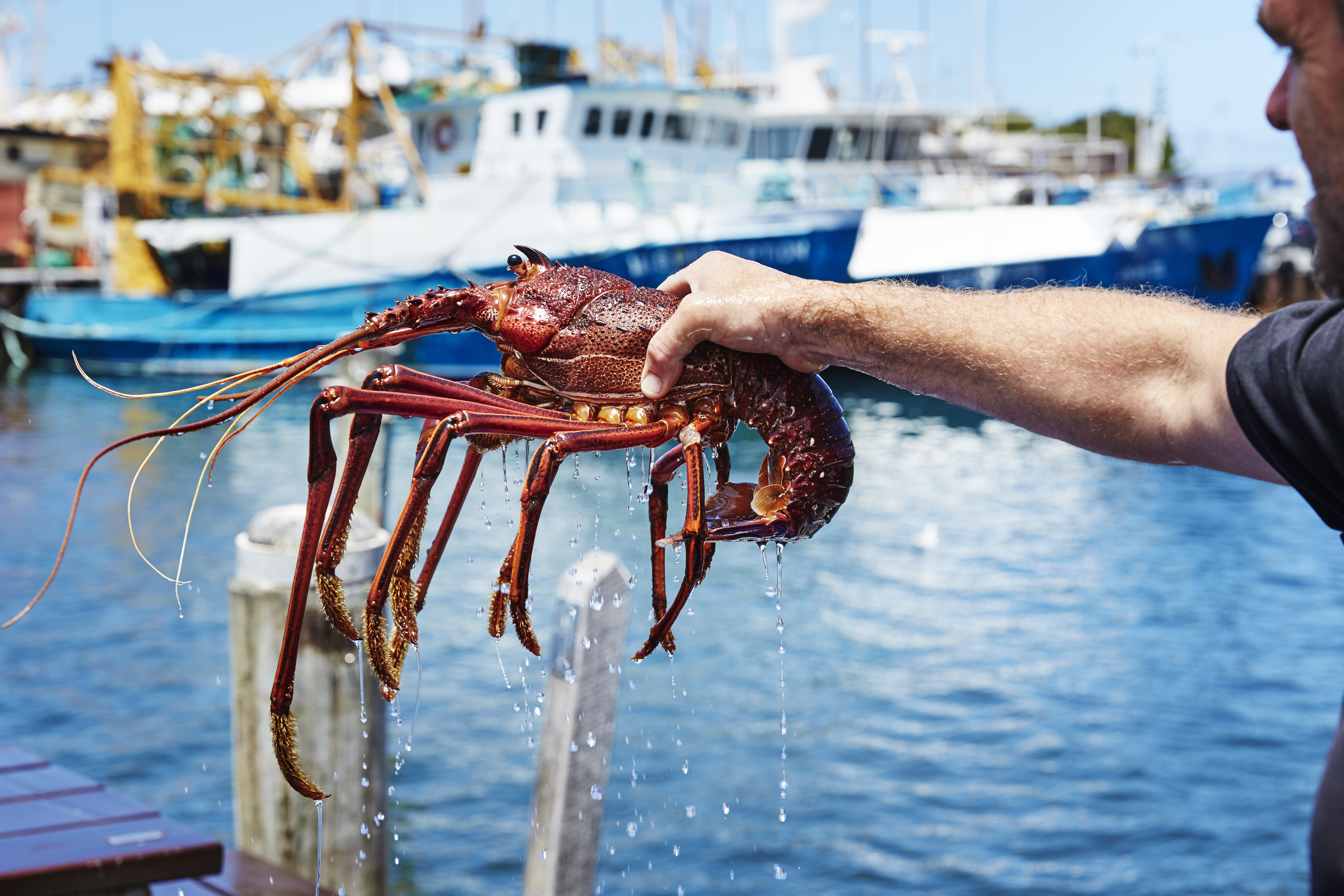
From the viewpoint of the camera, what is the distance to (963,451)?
19.5 m

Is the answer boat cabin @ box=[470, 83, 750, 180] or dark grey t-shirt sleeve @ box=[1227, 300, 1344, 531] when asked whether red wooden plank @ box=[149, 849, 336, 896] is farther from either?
boat cabin @ box=[470, 83, 750, 180]

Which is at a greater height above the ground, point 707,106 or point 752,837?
point 707,106

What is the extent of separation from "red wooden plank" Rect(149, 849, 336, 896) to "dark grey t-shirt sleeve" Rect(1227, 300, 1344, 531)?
309cm

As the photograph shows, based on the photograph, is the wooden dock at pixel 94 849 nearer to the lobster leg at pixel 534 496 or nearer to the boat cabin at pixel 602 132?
the lobster leg at pixel 534 496

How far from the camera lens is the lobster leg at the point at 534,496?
1.92 meters

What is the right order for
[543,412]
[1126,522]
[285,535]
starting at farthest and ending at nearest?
[1126,522] → [285,535] → [543,412]

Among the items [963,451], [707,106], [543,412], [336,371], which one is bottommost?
[963,451]

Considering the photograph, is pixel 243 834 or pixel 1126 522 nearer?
pixel 243 834

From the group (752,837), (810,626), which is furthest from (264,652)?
(810,626)

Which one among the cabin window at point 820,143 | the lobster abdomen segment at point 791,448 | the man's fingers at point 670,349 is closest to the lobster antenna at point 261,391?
the man's fingers at point 670,349

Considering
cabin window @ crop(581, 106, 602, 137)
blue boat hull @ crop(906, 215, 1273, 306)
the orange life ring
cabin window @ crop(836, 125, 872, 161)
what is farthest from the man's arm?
cabin window @ crop(836, 125, 872, 161)

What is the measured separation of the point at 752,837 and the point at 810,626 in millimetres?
3610

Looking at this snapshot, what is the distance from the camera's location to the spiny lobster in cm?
193

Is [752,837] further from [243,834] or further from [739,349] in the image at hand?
[739,349]
